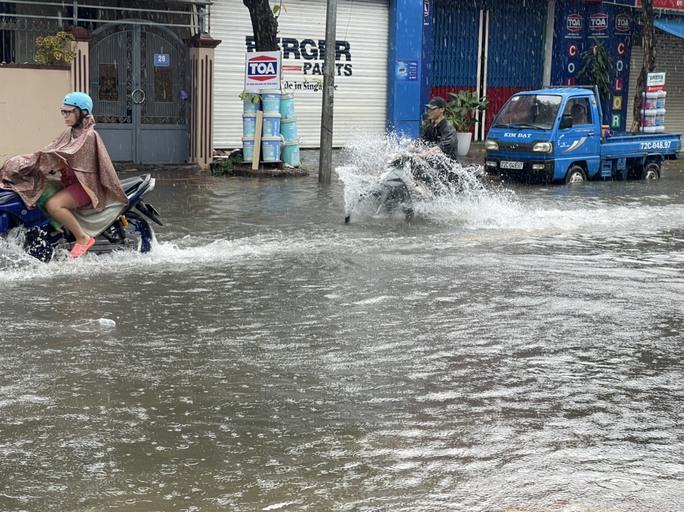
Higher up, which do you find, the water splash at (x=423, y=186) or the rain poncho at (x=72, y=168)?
the rain poncho at (x=72, y=168)

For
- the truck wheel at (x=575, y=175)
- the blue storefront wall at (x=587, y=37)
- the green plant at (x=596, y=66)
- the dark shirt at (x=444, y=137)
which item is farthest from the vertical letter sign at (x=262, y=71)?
the green plant at (x=596, y=66)

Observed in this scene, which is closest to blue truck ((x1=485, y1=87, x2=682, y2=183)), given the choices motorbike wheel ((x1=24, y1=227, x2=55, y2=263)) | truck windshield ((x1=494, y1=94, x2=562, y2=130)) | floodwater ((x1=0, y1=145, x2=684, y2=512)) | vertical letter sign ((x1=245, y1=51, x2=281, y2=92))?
truck windshield ((x1=494, y1=94, x2=562, y2=130))

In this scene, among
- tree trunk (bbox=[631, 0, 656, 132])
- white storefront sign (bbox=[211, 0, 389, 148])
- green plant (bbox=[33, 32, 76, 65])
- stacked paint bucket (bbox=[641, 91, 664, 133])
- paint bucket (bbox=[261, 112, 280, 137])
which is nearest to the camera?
green plant (bbox=[33, 32, 76, 65])

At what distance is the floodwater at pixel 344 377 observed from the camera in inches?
183

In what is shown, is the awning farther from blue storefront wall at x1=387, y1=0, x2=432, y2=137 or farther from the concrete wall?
the concrete wall

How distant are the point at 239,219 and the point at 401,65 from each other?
514 inches

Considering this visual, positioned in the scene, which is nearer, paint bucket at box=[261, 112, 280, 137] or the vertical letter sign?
the vertical letter sign

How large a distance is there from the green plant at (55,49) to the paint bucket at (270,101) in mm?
3364

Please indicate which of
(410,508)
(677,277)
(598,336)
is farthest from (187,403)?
(677,277)

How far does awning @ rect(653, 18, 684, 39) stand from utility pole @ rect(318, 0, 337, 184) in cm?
1462

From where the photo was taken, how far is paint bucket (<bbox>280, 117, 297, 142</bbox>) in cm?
1947

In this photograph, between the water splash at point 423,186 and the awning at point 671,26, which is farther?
the awning at point 671,26

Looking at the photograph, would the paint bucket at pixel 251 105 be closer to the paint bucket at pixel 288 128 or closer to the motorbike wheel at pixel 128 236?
the paint bucket at pixel 288 128

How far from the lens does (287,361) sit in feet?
21.9
